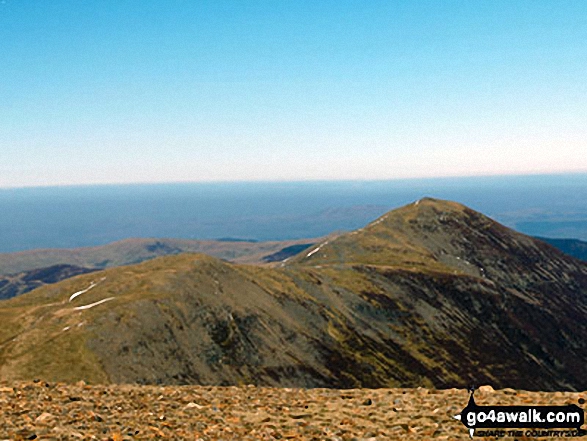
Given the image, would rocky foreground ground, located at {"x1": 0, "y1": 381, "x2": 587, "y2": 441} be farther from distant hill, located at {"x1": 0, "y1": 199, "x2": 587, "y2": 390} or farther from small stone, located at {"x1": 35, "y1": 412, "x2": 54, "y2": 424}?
distant hill, located at {"x1": 0, "y1": 199, "x2": 587, "y2": 390}

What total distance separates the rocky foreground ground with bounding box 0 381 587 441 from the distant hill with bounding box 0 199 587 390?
50.3m

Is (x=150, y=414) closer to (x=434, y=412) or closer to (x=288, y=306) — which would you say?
(x=434, y=412)

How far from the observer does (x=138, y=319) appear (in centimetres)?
8844

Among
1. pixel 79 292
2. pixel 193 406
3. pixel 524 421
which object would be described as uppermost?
pixel 524 421

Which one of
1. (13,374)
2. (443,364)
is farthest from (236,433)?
(443,364)

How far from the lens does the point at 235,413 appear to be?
22594 millimetres

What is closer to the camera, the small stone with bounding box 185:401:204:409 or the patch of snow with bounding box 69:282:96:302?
the small stone with bounding box 185:401:204:409

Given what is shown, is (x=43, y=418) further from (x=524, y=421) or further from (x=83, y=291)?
(x=83, y=291)

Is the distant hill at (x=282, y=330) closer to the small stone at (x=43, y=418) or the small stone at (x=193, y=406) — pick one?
the small stone at (x=193, y=406)

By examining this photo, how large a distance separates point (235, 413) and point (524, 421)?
13145 millimetres

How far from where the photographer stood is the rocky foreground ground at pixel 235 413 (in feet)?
59.5

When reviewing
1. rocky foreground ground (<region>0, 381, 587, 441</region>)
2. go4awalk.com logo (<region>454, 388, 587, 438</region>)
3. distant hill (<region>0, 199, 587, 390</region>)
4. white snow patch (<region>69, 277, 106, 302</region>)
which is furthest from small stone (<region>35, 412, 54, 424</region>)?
white snow patch (<region>69, 277, 106, 302</region>)

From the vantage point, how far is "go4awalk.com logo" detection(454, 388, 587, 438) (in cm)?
1708

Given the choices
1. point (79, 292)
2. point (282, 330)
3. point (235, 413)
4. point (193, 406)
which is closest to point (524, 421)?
point (235, 413)
